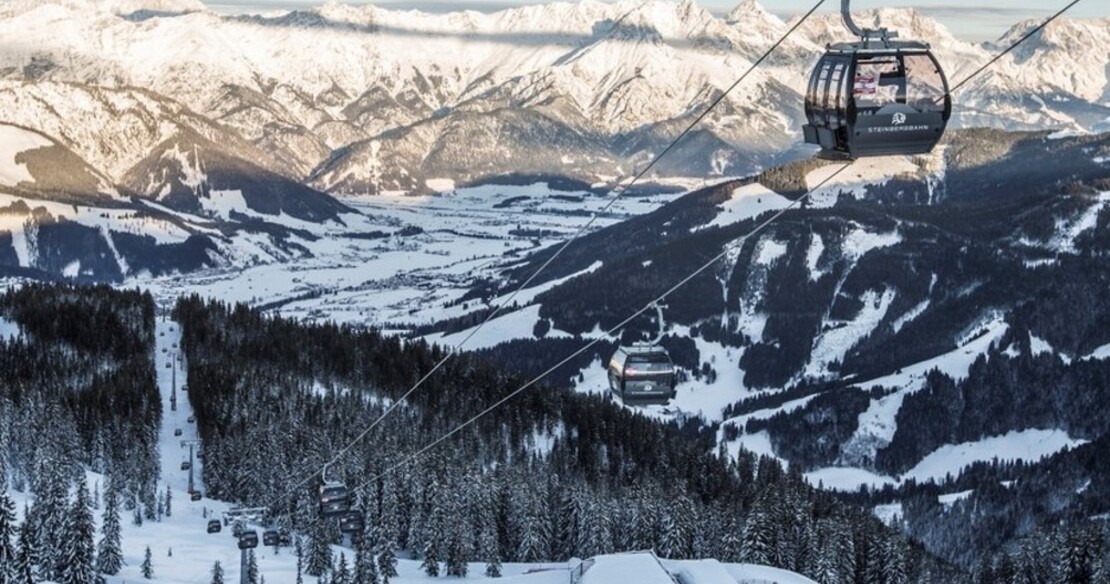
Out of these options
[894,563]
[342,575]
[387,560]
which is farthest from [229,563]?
[894,563]

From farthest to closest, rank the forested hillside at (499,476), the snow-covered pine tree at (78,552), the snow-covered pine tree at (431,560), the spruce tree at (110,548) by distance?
1. the forested hillside at (499,476)
2. the snow-covered pine tree at (431,560)
3. the spruce tree at (110,548)
4. the snow-covered pine tree at (78,552)

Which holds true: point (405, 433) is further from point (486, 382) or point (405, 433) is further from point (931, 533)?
point (931, 533)

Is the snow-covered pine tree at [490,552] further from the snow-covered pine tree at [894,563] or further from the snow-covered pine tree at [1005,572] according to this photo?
the snow-covered pine tree at [1005,572]

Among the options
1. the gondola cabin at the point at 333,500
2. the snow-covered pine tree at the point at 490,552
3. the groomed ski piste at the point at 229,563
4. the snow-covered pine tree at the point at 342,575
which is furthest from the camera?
the snow-covered pine tree at the point at 490,552

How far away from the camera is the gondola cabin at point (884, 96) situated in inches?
1382

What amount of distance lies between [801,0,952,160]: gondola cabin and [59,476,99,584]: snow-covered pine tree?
78730 mm

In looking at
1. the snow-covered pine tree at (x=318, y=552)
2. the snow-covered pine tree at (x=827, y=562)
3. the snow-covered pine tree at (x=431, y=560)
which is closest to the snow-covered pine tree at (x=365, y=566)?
the snow-covered pine tree at (x=318, y=552)

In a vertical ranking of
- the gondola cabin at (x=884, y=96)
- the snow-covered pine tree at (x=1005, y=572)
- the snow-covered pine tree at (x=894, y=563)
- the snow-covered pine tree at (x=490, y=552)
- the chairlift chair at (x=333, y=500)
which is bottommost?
the snow-covered pine tree at (x=1005, y=572)

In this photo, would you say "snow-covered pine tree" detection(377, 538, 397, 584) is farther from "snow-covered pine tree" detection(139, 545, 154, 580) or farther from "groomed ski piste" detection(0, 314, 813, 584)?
"snow-covered pine tree" detection(139, 545, 154, 580)

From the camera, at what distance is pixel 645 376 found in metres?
72.1

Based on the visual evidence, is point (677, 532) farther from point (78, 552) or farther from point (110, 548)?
point (78, 552)

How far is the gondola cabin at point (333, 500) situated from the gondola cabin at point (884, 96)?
102 feet

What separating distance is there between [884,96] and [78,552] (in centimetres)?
8067

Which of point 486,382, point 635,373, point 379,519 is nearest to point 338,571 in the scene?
point 379,519
